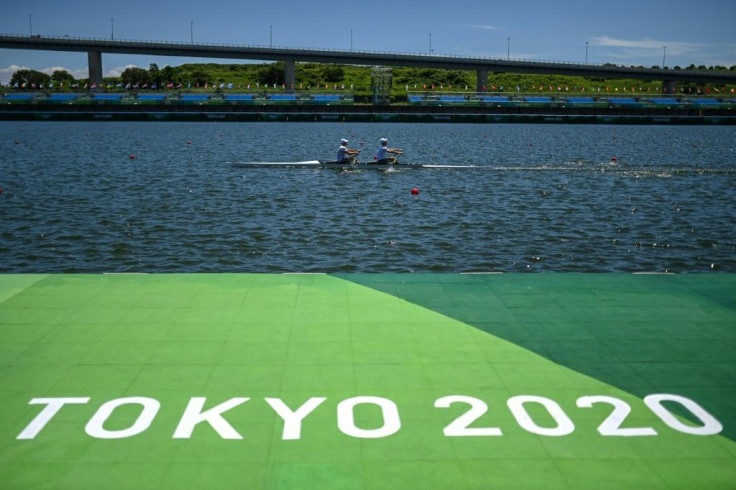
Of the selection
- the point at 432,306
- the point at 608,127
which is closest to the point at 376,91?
the point at 608,127

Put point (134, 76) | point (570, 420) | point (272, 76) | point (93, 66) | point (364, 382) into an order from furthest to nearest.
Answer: point (134, 76) → point (272, 76) → point (93, 66) → point (364, 382) → point (570, 420)

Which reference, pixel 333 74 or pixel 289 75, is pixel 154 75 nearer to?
pixel 333 74

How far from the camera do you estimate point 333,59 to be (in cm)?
13075

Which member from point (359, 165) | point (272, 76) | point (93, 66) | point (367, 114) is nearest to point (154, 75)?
point (272, 76)

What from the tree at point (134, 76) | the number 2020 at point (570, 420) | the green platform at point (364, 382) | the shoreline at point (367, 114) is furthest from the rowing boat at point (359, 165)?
the tree at point (134, 76)

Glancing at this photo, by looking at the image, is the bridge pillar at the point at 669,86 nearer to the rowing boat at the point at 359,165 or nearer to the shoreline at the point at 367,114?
the shoreline at the point at 367,114

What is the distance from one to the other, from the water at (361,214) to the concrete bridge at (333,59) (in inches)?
3052

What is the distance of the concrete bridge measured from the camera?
121 metres

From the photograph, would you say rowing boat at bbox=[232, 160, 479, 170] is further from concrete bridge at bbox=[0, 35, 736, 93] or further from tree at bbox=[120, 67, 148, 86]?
tree at bbox=[120, 67, 148, 86]

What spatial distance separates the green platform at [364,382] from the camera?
6.64 metres

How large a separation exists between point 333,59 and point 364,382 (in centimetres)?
12727

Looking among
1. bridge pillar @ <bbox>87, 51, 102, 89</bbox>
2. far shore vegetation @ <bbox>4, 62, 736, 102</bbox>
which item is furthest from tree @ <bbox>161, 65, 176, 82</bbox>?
bridge pillar @ <bbox>87, 51, 102, 89</bbox>

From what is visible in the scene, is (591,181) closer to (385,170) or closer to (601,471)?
(385,170)

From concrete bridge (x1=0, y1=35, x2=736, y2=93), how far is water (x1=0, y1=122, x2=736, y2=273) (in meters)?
77.5
